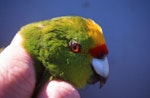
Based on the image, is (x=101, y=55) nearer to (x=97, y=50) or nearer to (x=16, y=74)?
(x=97, y=50)

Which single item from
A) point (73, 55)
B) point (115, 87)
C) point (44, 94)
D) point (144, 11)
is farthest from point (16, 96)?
point (144, 11)

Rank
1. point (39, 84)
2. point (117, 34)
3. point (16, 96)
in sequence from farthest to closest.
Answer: point (117, 34) → point (39, 84) → point (16, 96)

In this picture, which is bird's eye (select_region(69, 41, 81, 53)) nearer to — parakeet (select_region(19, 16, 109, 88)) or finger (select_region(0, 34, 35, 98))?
parakeet (select_region(19, 16, 109, 88))

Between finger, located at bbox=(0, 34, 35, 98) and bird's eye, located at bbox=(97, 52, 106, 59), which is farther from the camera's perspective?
bird's eye, located at bbox=(97, 52, 106, 59)

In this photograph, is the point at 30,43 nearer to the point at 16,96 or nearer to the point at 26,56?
the point at 26,56

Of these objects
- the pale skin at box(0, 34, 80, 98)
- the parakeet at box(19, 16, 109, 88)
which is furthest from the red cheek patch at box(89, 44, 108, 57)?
the pale skin at box(0, 34, 80, 98)

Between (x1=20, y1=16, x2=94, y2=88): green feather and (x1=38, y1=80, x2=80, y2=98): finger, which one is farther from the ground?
(x1=20, y1=16, x2=94, y2=88): green feather

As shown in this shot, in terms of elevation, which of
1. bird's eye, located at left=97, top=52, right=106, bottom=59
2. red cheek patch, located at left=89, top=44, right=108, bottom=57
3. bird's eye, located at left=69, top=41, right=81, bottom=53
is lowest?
bird's eye, located at left=97, top=52, right=106, bottom=59

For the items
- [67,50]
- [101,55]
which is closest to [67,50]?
[67,50]
